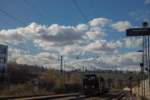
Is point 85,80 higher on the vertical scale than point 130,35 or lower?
lower

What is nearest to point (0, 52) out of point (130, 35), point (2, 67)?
point (2, 67)

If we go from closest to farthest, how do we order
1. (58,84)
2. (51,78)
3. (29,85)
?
(29,85), (58,84), (51,78)

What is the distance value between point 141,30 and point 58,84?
73.4 meters

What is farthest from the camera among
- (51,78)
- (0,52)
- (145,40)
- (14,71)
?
(14,71)

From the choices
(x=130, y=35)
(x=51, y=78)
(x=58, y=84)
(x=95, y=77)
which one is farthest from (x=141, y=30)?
(x=51, y=78)

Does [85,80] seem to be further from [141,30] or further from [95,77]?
[141,30]

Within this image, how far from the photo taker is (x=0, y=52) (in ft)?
308

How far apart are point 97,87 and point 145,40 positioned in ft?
47.9

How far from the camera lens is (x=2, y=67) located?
94062mm

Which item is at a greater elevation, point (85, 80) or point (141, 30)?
point (141, 30)

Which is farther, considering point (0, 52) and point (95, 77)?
point (0, 52)

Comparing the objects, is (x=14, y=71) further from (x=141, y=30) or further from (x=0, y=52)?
(x=141, y=30)

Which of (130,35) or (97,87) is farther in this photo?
(97,87)

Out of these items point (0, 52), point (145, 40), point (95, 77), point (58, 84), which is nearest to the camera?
point (145, 40)
